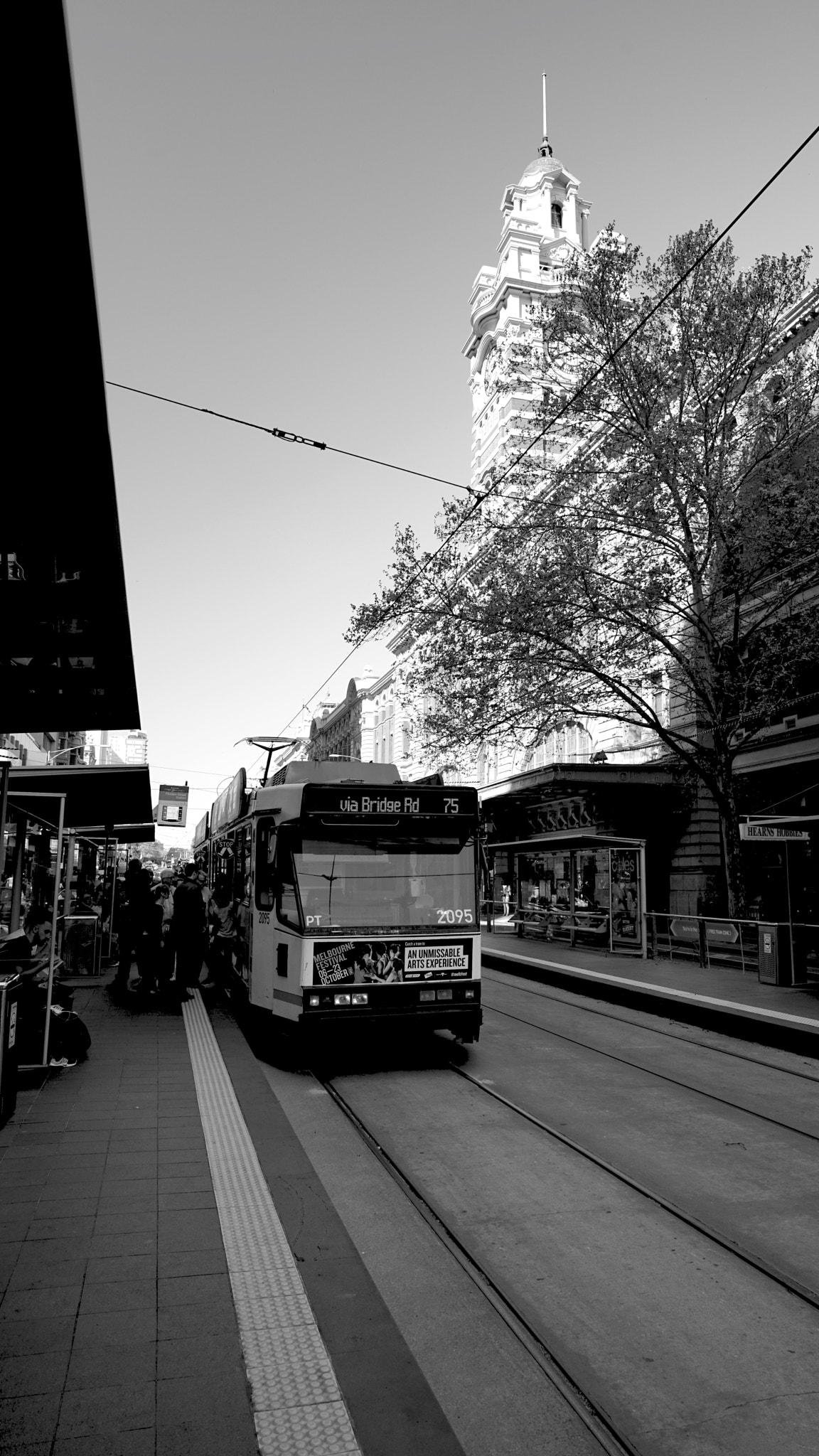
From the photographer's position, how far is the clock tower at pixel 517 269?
56.0m

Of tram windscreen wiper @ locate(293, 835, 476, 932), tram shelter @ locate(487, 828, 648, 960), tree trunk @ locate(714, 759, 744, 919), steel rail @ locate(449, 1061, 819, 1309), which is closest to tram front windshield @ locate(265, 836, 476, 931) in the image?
tram windscreen wiper @ locate(293, 835, 476, 932)

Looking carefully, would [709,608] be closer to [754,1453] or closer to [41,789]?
[41,789]

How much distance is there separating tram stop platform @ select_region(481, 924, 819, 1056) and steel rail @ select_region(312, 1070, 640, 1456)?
682 cm

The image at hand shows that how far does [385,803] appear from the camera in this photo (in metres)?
9.64

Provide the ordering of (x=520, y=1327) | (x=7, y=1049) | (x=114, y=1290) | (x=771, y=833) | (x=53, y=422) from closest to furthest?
(x=53, y=422) → (x=520, y=1327) → (x=114, y=1290) → (x=7, y=1049) → (x=771, y=833)

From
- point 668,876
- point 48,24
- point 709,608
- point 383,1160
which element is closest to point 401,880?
point 383,1160

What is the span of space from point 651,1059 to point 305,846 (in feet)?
14.5

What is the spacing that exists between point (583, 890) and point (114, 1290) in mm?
19006

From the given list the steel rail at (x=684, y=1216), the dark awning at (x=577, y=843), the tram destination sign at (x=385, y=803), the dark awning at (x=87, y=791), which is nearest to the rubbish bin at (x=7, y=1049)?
the dark awning at (x=87, y=791)

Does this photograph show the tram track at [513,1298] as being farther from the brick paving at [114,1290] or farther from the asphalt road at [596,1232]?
the brick paving at [114,1290]

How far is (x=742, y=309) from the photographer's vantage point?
714 inches

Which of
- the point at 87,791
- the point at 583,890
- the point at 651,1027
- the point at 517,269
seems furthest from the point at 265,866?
the point at 517,269

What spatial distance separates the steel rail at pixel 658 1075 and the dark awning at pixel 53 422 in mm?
6257

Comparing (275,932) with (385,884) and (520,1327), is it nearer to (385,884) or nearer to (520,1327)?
(385,884)
